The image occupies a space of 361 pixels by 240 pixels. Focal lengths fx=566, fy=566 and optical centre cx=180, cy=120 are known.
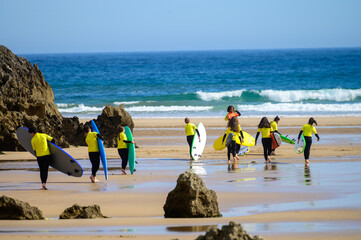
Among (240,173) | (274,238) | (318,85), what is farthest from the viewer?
(318,85)

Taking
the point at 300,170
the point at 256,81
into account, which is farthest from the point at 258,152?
the point at 256,81

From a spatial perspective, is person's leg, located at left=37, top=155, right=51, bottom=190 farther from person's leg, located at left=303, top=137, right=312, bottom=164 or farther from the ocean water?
the ocean water

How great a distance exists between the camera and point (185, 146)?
19.4 metres

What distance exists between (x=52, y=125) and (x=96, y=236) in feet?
38.4

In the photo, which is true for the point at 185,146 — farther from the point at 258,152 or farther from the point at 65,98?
the point at 65,98

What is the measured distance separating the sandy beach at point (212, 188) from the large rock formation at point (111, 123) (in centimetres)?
82

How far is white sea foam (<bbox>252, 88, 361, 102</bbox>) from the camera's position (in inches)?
1810

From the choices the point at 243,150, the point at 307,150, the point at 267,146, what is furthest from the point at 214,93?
the point at 307,150

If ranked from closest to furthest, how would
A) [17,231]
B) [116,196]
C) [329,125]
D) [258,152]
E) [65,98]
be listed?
[17,231] → [116,196] → [258,152] → [329,125] → [65,98]

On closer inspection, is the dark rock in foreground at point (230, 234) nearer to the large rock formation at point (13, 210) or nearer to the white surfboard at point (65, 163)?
the large rock formation at point (13, 210)

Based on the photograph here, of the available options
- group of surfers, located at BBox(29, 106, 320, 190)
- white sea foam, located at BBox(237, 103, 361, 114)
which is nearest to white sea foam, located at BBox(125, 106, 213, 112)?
white sea foam, located at BBox(237, 103, 361, 114)

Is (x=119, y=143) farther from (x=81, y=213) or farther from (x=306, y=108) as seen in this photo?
(x=306, y=108)

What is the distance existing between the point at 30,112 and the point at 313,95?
108 ft

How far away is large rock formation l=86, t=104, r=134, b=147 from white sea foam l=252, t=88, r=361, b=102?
94.6ft
